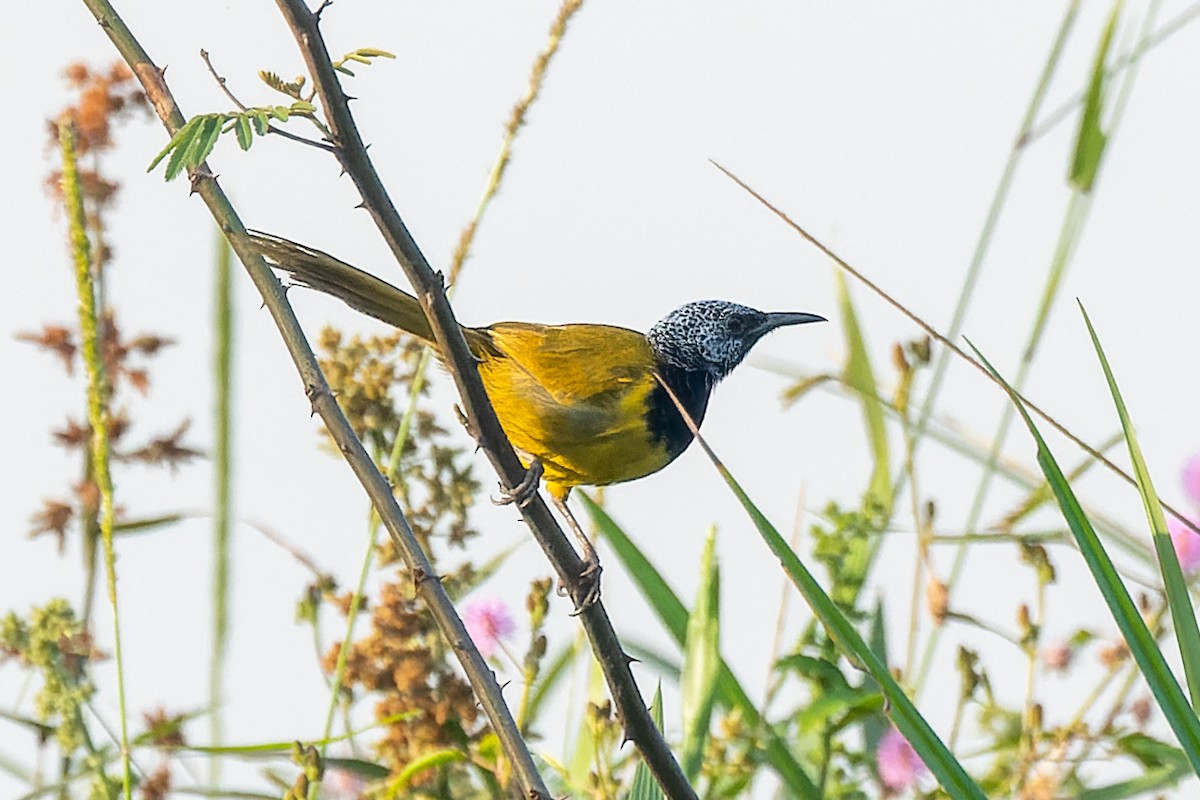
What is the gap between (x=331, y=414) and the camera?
1730 mm

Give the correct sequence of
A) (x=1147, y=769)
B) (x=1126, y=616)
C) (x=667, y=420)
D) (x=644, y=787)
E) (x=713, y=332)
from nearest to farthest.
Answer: (x=1126, y=616) < (x=644, y=787) < (x=1147, y=769) < (x=667, y=420) < (x=713, y=332)

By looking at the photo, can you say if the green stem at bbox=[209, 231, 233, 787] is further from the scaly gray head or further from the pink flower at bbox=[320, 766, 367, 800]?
the scaly gray head

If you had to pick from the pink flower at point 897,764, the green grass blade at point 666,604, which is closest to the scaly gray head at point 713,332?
the green grass blade at point 666,604

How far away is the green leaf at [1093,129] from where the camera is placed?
2781 mm

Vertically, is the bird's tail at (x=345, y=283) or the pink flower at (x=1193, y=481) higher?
the bird's tail at (x=345, y=283)

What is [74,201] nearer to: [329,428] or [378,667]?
[329,428]

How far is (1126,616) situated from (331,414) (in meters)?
0.84

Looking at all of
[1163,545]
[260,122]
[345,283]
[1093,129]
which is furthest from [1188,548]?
[260,122]

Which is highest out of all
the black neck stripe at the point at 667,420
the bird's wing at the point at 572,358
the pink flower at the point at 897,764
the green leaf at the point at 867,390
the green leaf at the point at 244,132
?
the bird's wing at the point at 572,358

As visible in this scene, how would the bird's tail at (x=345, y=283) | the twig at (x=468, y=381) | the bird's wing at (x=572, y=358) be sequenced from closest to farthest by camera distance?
the twig at (x=468, y=381)
the bird's tail at (x=345, y=283)
the bird's wing at (x=572, y=358)

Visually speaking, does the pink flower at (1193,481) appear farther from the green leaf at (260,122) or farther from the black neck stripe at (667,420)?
the green leaf at (260,122)

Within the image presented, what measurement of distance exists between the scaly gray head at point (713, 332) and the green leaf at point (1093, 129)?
3.89ft

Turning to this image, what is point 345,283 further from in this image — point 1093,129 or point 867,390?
point 1093,129

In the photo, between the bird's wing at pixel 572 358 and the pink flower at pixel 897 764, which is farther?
the bird's wing at pixel 572 358
